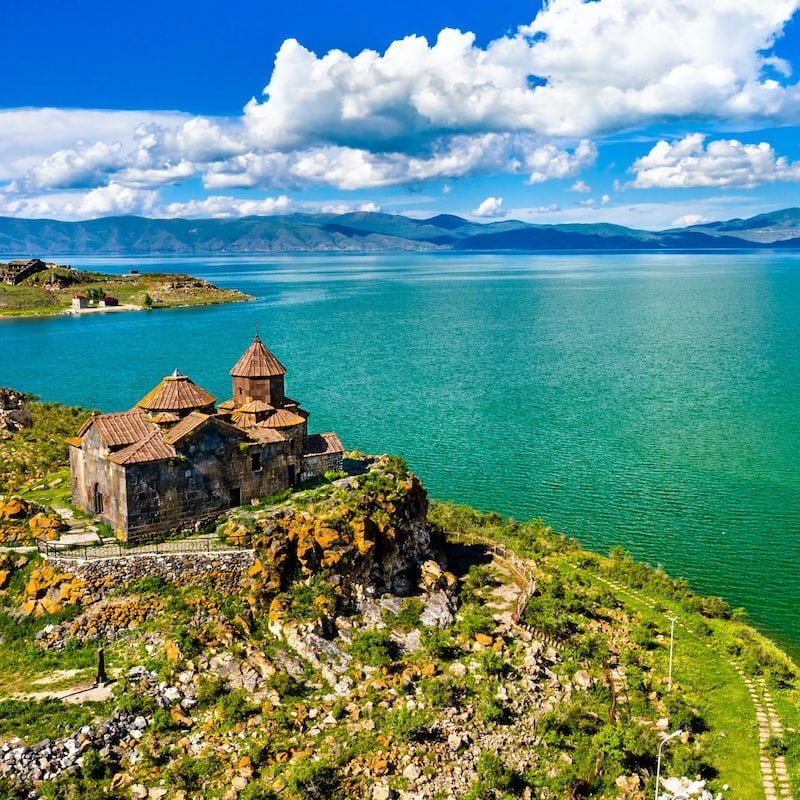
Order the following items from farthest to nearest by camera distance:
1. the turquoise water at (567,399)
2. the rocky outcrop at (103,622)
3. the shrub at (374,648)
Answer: the turquoise water at (567,399) → the shrub at (374,648) → the rocky outcrop at (103,622)

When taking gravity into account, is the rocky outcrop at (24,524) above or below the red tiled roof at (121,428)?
below

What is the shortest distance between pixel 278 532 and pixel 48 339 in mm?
112656

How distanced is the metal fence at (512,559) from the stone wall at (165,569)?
39.8 ft

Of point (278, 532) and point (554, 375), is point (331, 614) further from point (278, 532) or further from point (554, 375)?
point (554, 375)

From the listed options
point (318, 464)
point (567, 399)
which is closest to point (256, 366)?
point (318, 464)

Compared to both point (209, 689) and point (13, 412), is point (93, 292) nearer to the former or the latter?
point (13, 412)

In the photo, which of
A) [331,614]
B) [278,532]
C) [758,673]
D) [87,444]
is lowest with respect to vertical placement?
[758,673]

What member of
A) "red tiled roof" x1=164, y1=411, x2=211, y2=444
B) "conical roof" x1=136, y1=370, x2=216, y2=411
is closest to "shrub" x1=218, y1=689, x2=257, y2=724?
"red tiled roof" x1=164, y1=411, x2=211, y2=444

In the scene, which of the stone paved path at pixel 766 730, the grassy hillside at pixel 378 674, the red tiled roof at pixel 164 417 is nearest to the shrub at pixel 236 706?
the grassy hillside at pixel 378 674

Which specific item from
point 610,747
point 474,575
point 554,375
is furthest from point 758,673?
point 554,375

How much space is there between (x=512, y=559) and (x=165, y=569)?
17.2 m

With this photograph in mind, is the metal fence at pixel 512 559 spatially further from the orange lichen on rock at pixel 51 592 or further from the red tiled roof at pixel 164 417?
the orange lichen on rock at pixel 51 592

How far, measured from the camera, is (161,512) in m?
32.7

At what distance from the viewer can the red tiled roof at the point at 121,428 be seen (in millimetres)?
32844
